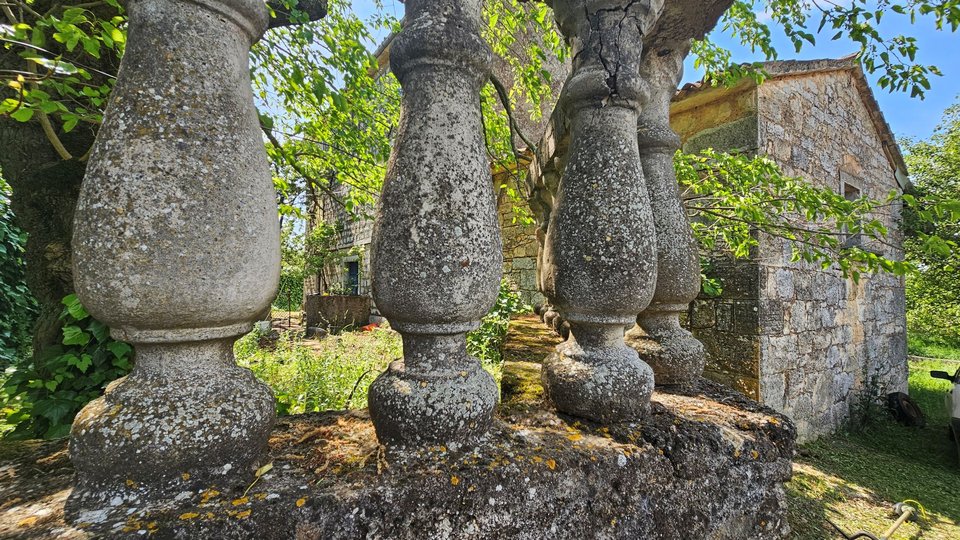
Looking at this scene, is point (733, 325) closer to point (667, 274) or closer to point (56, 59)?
point (667, 274)

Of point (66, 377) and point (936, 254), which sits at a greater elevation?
point (936, 254)

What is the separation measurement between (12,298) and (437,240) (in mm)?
7339

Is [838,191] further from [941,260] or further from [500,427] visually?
[500,427]

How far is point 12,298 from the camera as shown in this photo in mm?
5297

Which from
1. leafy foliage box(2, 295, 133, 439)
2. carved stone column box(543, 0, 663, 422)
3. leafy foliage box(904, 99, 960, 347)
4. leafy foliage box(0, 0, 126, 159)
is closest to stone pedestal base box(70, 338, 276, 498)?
carved stone column box(543, 0, 663, 422)

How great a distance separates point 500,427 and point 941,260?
11.3 metres

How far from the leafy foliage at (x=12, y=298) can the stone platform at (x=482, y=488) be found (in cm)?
604

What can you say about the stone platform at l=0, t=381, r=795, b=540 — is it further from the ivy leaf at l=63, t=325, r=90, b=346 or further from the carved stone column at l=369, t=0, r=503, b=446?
the ivy leaf at l=63, t=325, r=90, b=346

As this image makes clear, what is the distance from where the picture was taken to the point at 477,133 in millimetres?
1039

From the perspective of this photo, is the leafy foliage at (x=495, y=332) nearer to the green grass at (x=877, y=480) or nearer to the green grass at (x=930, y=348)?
the green grass at (x=877, y=480)

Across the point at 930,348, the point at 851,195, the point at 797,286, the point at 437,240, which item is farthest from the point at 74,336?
the point at 930,348

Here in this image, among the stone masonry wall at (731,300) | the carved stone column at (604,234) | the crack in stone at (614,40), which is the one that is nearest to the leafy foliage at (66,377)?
the carved stone column at (604,234)

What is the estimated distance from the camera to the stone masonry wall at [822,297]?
4688 mm

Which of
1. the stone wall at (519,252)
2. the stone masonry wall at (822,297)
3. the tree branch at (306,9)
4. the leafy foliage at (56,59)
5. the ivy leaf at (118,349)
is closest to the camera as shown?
the leafy foliage at (56,59)
